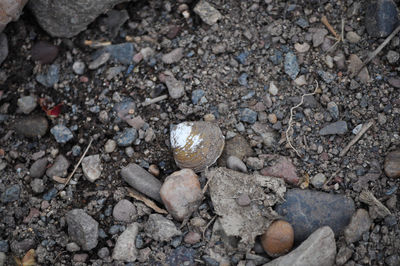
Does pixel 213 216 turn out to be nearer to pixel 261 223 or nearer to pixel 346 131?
pixel 261 223

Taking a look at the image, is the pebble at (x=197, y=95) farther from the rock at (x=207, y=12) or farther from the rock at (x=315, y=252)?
the rock at (x=315, y=252)

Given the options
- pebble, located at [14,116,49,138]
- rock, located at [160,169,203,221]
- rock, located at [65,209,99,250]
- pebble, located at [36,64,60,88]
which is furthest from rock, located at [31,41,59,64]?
rock, located at [160,169,203,221]

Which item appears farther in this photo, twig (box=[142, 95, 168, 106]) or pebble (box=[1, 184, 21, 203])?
twig (box=[142, 95, 168, 106])

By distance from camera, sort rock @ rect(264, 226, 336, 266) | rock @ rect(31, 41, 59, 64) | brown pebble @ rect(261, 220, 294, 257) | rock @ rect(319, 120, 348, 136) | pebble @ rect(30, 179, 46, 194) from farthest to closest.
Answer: rock @ rect(31, 41, 59, 64) < pebble @ rect(30, 179, 46, 194) < rock @ rect(319, 120, 348, 136) < brown pebble @ rect(261, 220, 294, 257) < rock @ rect(264, 226, 336, 266)

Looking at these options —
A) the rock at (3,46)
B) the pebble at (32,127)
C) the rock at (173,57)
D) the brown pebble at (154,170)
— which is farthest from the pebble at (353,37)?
the rock at (3,46)

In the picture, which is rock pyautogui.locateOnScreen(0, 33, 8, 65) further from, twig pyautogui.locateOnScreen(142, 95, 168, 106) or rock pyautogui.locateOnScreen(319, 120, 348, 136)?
rock pyautogui.locateOnScreen(319, 120, 348, 136)

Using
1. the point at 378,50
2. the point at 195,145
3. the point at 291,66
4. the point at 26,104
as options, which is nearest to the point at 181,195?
the point at 195,145
